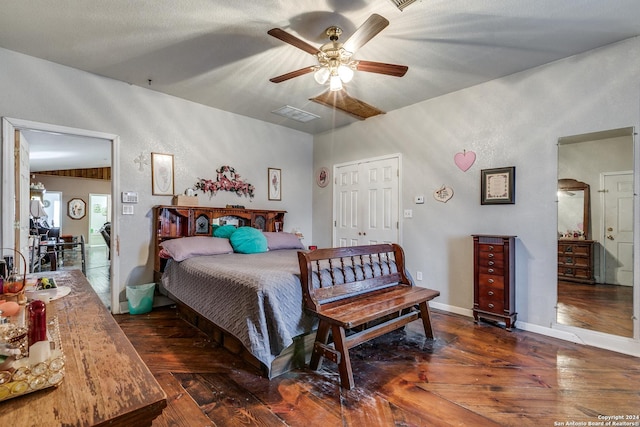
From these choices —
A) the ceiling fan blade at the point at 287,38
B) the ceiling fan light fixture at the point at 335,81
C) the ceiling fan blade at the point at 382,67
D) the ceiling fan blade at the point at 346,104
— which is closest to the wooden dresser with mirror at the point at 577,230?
the ceiling fan blade at the point at 346,104

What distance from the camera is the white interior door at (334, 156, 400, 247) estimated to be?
4297 millimetres

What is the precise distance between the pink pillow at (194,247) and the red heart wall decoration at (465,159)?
115 inches

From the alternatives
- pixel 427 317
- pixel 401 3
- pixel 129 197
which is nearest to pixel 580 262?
pixel 427 317

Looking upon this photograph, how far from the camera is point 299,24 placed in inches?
95.2

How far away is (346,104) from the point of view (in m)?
4.04

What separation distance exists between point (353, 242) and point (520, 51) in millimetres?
3107

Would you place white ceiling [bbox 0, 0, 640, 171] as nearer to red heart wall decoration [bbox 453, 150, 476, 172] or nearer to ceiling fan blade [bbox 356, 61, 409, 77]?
ceiling fan blade [bbox 356, 61, 409, 77]

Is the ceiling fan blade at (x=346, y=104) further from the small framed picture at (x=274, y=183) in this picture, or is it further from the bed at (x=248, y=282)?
the bed at (x=248, y=282)

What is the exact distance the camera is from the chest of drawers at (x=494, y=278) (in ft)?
10.0

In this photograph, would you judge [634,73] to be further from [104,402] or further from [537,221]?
[104,402]

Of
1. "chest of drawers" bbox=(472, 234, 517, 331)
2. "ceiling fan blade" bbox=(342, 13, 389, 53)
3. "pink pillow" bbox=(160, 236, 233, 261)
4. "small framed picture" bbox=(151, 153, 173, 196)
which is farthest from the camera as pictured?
"small framed picture" bbox=(151, 153, 173, 196)

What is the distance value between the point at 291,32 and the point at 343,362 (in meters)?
2.60

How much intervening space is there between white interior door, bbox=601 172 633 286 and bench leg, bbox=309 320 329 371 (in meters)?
3.50

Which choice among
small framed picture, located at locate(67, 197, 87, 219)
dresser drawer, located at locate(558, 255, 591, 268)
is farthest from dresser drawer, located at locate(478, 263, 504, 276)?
small framed picture, located at locate(67, 197, 87, 219)
